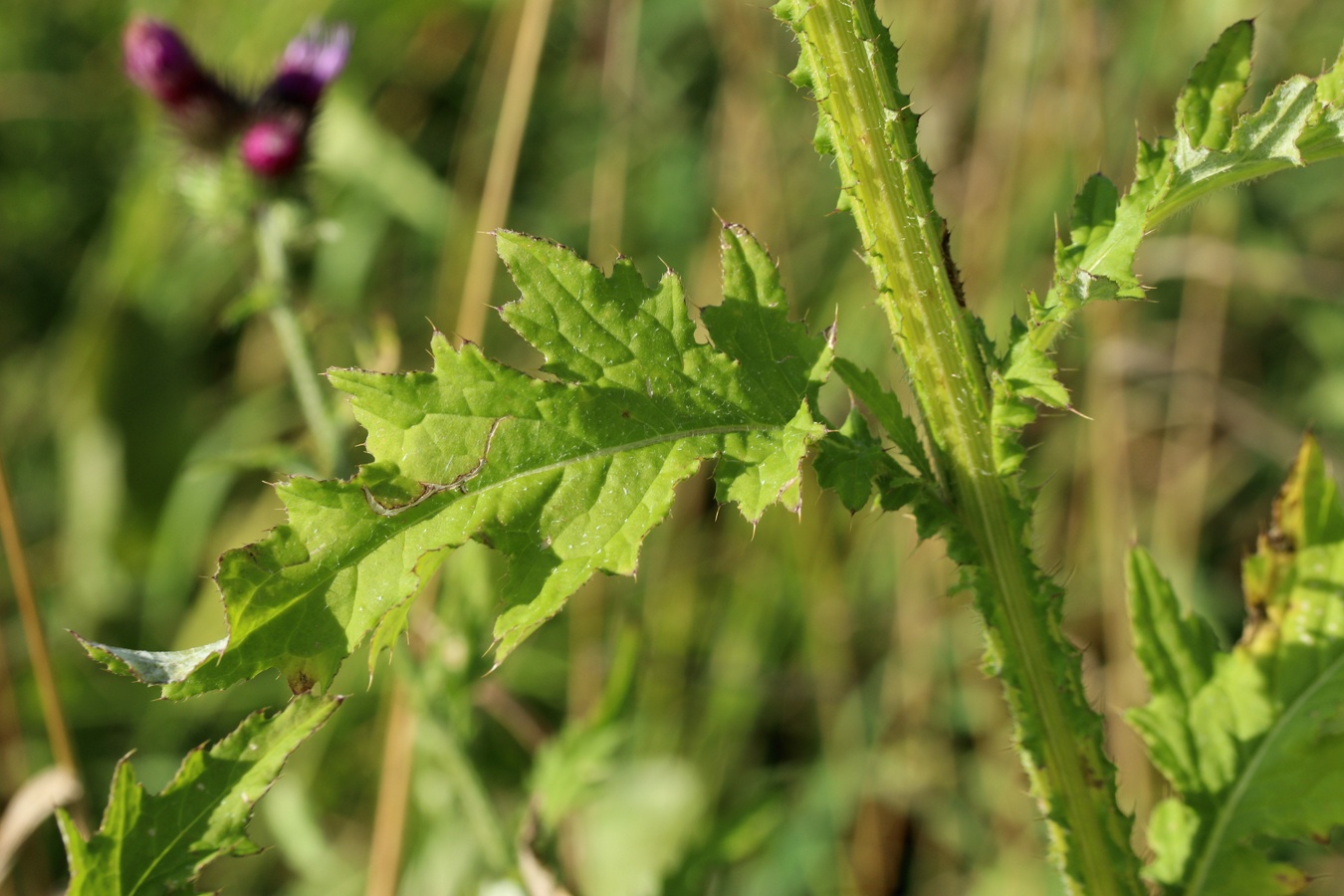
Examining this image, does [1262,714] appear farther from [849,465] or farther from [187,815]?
[187,815]

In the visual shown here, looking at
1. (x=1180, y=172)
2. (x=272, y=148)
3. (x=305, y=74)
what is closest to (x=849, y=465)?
(x=1180, y=172)

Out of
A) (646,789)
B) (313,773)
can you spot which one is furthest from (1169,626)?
(313,773)

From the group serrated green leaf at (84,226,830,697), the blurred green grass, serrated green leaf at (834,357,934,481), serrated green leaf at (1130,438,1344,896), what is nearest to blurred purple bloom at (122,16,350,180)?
the blurred green grass

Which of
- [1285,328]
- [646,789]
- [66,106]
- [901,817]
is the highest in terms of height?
[66,106]

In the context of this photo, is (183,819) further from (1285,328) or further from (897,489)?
(1285,328)

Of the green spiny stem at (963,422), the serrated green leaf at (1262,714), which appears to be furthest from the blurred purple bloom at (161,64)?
the serrated green leaf at (1262,714)
